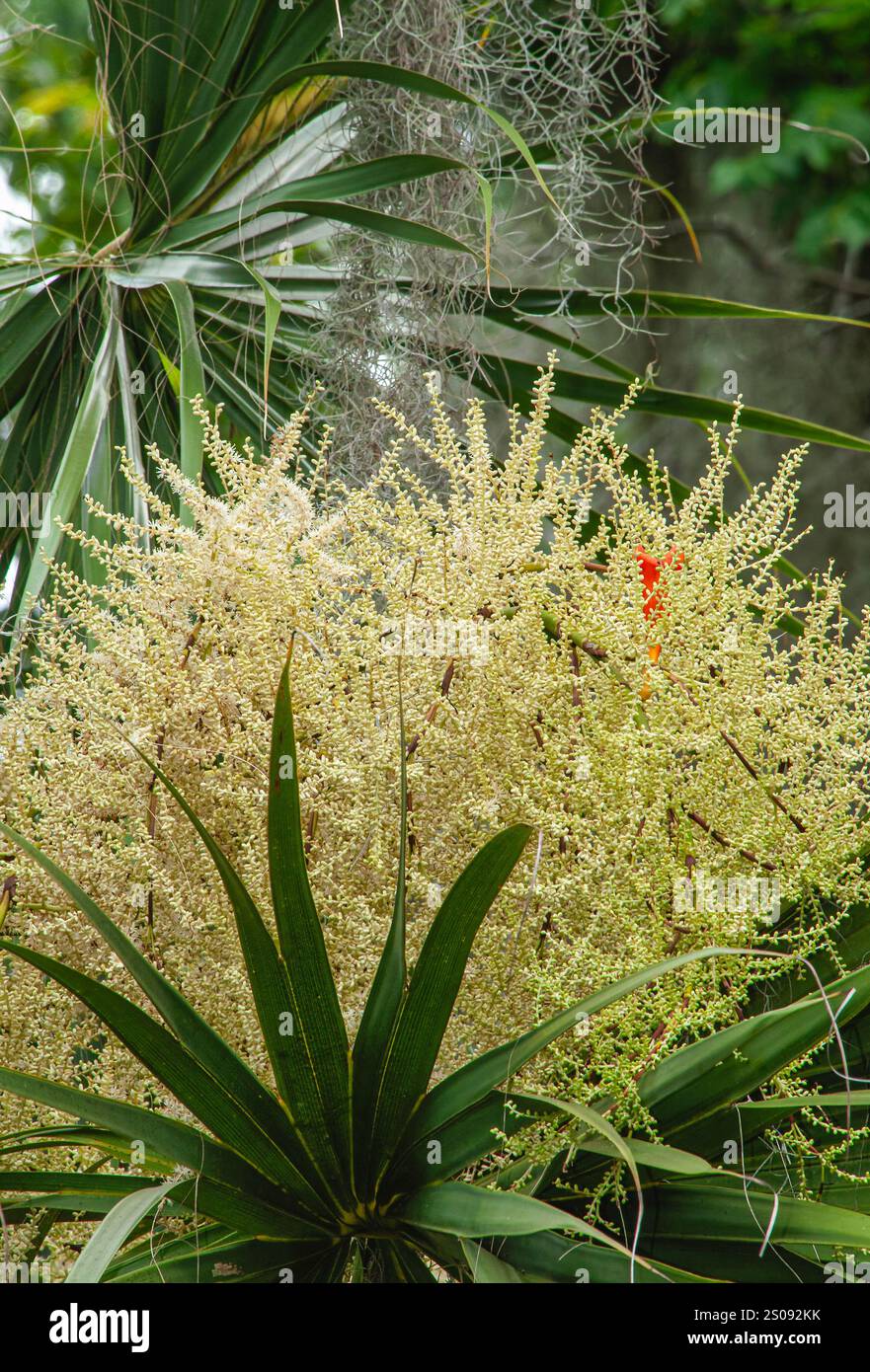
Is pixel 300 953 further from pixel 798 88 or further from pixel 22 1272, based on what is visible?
pixel 798 88

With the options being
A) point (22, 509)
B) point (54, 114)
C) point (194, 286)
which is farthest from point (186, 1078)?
point (54, 114)

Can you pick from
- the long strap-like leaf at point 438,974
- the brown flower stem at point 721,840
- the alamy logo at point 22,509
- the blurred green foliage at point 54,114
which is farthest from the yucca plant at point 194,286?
the long strap-like leaf at point 438,974

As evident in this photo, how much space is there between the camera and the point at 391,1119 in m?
0.62

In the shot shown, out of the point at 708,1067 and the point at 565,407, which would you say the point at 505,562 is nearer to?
the point at 708,1067

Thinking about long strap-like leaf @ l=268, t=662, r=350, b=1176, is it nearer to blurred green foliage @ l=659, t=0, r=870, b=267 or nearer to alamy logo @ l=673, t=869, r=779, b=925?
alamy logo @ l=673, t=869, r=779, b=925

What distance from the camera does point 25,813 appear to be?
2.62 ft

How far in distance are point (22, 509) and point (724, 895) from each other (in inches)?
39.5

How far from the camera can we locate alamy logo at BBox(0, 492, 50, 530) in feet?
4.44

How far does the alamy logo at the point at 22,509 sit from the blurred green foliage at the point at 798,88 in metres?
2.00

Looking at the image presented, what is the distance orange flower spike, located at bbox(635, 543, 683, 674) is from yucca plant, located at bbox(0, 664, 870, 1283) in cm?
19

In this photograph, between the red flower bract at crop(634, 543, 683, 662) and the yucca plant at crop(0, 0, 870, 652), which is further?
the yucca plant at crop(0, 0, 870, 652)
